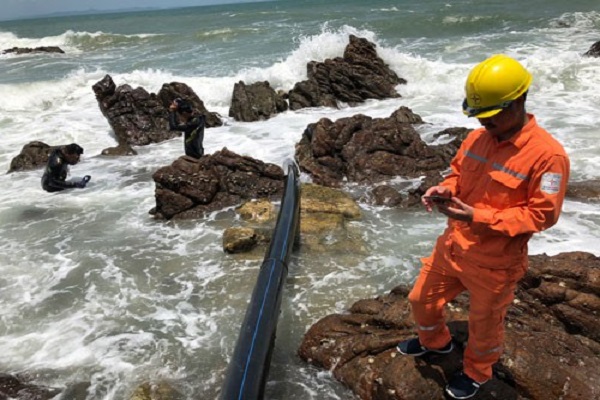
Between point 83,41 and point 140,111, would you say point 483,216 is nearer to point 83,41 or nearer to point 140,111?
point 140,111

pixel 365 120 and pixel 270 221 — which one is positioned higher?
pixel 365 120

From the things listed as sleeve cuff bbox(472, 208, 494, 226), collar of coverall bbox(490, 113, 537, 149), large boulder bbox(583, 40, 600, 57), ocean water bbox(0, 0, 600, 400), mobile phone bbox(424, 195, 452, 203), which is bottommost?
ocean water bbox(0, 0, 600, 400)

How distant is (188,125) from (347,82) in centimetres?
713

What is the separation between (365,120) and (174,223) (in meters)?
4.31

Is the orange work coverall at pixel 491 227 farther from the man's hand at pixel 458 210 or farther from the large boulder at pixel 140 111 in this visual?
the large boulder at pixel 140 111

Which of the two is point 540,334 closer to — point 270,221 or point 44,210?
point 270,221

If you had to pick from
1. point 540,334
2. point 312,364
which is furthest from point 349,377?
point 540,334

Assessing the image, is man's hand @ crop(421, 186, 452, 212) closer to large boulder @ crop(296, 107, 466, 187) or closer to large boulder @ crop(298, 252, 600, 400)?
large boulder @ crop(298, 252, 600, 400)

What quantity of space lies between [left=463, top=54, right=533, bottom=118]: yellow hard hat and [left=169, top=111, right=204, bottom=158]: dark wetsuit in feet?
23.4

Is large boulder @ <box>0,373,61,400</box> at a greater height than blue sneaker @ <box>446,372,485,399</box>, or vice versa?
blue sneaker @ <box>446,372,485,399</box>

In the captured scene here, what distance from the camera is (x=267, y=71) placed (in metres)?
18.0

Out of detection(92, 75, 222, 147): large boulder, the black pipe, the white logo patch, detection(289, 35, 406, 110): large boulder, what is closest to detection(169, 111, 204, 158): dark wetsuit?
detection(92, 75, 222, 147): large boulder

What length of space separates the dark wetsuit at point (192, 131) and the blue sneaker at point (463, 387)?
22.9ft

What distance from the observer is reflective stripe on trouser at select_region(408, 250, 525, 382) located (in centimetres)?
266
